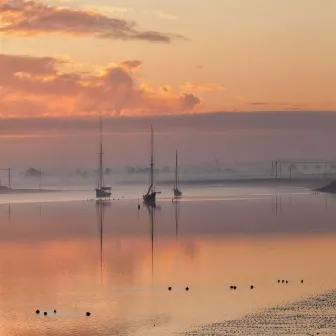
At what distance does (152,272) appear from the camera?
5097cm

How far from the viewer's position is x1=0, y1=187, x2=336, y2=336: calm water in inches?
1468

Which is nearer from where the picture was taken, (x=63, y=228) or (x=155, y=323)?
(x=155, y=323)

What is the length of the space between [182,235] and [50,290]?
33429 millimetres

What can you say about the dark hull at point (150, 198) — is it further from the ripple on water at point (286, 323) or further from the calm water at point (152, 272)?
the ripple on water at point (286, 323)

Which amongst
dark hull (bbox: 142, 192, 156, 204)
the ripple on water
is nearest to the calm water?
the ripple on water

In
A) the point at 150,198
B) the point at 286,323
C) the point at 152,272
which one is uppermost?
the point at 150,198

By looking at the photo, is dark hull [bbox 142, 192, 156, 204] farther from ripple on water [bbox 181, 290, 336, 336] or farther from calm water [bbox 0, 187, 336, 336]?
ripple on water [bbox 181, 290, 336, 336]

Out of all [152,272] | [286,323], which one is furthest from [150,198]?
[286,323]

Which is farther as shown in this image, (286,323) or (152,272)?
(152,272)

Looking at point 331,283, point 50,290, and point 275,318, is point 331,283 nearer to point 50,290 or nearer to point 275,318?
point 275,318

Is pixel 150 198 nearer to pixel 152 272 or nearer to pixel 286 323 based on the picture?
pixel 152 272

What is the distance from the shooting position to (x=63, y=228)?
288 ft

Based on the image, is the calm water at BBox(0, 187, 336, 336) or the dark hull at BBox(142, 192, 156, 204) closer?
the calm water at BBox(0, 187, 336, 336)

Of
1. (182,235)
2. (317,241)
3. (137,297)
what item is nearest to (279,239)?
(317,241)
